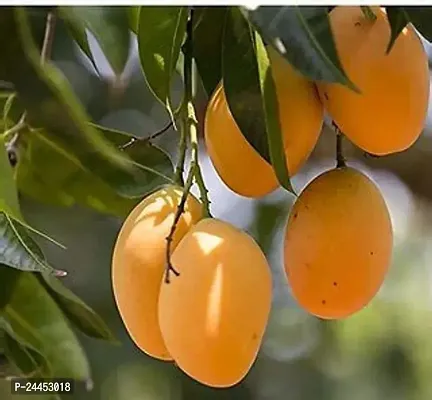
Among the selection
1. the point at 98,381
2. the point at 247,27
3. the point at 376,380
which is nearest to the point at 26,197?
the point at 247,27

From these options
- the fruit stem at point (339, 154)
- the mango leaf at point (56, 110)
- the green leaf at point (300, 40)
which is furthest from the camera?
the mango leaf at point (56, 110)

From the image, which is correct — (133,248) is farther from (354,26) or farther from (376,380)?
(376,380)

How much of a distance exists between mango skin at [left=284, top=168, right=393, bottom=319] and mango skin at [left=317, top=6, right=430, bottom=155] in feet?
0.10

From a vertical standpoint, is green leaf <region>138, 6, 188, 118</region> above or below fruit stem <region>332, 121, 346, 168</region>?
above

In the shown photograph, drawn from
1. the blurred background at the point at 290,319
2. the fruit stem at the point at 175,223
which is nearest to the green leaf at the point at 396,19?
the fruit stem at the point at 175,223

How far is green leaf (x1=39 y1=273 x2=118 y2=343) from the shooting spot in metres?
0.61

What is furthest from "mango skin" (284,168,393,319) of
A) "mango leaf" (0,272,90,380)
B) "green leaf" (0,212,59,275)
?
"mango leaf" (0,272,90,380)

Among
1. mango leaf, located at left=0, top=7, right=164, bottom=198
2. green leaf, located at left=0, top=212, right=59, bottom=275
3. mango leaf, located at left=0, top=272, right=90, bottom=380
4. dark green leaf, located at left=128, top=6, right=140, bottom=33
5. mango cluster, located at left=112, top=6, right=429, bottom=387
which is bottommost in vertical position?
mango leaf, located at left=0, top=272, right=90, bottom=380

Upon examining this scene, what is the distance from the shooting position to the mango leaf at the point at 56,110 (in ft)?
1.89

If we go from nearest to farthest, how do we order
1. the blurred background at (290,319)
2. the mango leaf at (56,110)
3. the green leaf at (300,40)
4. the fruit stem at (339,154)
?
the green leaf at (300,40), the fruit stem at (339,154), the mango leaf at (56,110), the blurred background at (290,319)

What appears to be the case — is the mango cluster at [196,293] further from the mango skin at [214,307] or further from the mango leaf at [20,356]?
the mango leaf at [20,356]

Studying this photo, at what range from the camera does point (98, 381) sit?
1.17m

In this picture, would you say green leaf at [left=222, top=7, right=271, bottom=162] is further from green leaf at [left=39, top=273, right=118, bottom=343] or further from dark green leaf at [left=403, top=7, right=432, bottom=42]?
green leaf at [left=39, top=273, right=118, bottom=343]

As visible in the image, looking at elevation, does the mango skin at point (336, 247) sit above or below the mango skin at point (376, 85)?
below
